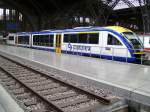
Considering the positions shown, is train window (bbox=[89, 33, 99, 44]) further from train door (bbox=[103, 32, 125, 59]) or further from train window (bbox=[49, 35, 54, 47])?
train window (bbox=[49, 35, 54, 47])

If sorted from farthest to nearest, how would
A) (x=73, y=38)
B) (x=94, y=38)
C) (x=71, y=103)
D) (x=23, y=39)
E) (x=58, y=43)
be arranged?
1. (x=23, y=39)
2. (x=58, y=43)
3. (x=73, y=38)
4. (x=94, y=38)
5. (x=71, y=103)

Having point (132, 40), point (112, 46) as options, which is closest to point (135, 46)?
point (132, 40)

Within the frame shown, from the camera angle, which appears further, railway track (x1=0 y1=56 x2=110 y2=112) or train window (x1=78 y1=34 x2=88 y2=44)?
train window (x1=78 y1=34 x2=88 y2=44)

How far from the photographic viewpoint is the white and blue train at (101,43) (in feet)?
62.2

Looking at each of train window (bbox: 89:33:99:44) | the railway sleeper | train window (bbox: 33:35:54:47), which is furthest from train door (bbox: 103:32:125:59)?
the railway sleeper

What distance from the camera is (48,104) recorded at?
7949mm

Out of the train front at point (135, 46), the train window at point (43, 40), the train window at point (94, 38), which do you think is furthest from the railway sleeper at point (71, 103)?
the train window at point (43, 40)

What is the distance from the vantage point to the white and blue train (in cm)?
1895

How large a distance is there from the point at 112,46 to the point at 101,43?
1191mm

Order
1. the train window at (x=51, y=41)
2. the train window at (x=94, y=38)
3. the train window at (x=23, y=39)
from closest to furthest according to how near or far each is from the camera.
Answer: the train window at (x=94, y=38)
the train window at (x=51, y=41)
the train window at (x=23, y=39)

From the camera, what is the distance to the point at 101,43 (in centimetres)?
2072

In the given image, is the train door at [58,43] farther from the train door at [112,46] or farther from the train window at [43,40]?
the train door at [112,46]

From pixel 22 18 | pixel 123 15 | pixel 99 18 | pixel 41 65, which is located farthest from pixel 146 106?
pixel 22 18

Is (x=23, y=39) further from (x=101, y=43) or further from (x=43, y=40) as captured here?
(x=101, y=43)
